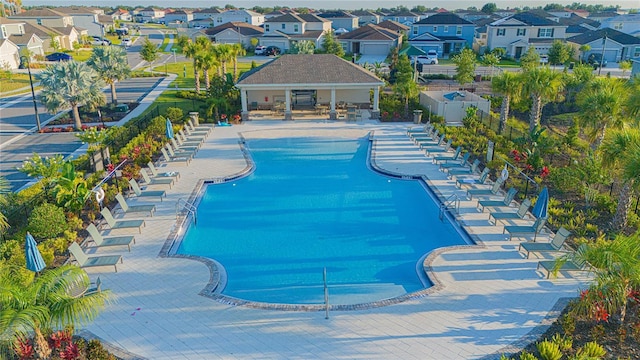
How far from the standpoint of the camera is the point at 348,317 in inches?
497

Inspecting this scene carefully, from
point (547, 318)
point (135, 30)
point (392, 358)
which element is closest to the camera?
point (392, 358)

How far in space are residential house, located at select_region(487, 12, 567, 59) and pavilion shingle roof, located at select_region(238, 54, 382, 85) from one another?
42.2 m

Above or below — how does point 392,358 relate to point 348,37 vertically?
below

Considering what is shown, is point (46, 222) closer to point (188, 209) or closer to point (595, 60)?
point (188, 209)

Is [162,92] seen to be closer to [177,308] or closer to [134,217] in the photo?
[134,217]

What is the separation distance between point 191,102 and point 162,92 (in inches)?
246

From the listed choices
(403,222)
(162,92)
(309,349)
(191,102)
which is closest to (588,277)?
(403,222)

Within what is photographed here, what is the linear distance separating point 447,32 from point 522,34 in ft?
40.2

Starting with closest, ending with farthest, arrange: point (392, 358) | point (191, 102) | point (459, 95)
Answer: point (392, 358) → point (459, 95) → point (191, 102)

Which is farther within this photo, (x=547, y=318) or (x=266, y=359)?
(x=547, y=318)

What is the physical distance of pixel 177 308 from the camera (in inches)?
515

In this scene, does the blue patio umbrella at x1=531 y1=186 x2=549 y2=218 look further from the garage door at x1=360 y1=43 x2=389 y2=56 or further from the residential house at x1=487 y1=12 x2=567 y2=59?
the residential house at x1=487 y1=12 x2=567 y2=59

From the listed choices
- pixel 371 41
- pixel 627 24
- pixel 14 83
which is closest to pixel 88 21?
pixel 14 83

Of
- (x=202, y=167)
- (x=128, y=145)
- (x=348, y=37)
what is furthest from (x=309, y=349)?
(x=348, y=37)
